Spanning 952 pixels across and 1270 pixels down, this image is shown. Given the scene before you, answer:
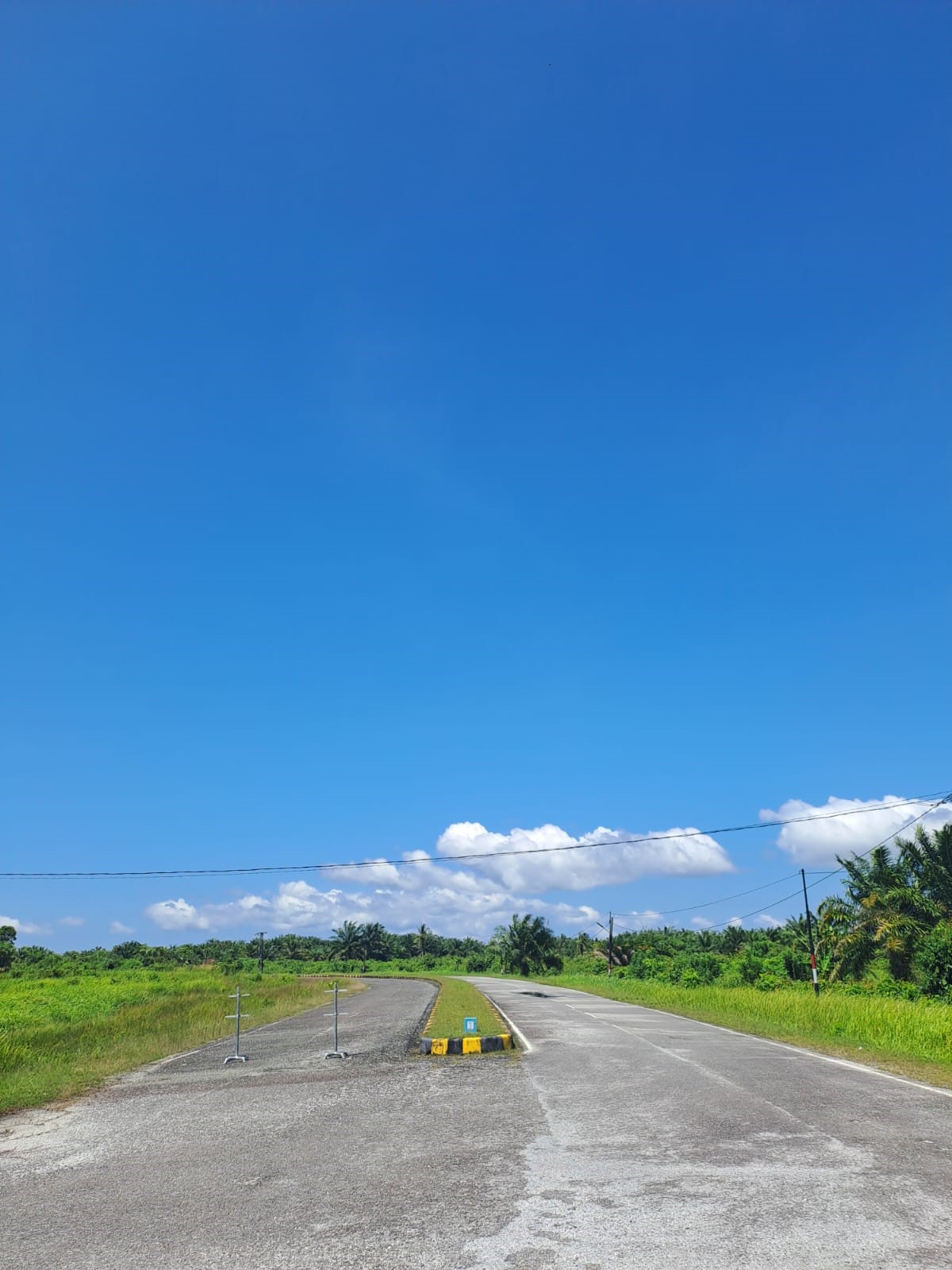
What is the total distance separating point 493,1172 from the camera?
811 centimetres

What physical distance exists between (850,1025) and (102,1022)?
79.8ft

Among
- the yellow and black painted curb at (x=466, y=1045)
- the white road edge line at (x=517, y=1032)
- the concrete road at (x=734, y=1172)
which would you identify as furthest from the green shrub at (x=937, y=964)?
the yellow and black painted curb at (x=466, y=1045)

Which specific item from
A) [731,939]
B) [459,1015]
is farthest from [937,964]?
[731,939]

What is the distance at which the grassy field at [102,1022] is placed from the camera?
16.5 metres

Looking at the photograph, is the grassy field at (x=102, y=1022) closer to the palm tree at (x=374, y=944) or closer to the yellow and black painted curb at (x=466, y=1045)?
the yellow and black painted curb at (x=466, y=1045)

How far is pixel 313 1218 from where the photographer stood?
6906 mm

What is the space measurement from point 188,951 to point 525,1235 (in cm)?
12427

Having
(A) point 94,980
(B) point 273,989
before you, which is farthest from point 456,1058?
(A) point 94,980

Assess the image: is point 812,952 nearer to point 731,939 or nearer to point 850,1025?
point 850,1025

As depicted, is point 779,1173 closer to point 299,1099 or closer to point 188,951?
point 299,1099

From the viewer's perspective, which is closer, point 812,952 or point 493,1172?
point 493,1172

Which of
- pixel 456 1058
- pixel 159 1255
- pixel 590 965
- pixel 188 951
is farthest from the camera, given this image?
pixel 188 951

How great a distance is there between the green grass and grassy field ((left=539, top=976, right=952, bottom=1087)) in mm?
7009

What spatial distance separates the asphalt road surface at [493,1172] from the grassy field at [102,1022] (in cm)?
187
